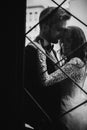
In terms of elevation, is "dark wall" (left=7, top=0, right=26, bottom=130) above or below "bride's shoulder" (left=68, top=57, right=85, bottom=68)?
above

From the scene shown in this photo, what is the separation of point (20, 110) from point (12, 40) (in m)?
0.27

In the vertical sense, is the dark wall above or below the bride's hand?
above

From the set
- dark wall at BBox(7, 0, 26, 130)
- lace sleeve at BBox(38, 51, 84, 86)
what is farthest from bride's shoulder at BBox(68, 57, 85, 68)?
dark wall at BBox(7, 0, 26, 130)

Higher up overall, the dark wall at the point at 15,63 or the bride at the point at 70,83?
the dark wall at the point at 15,63

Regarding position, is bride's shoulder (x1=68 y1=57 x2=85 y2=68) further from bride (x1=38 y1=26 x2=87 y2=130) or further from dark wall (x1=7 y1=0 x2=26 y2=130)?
→ dark wall (x1=7 y1=0 x2=26 y2=130)

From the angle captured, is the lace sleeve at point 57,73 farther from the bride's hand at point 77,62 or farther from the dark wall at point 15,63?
the dark wall at point 15,63

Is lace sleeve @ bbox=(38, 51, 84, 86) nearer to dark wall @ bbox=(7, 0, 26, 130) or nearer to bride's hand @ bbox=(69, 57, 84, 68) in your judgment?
bride's hand @ bbox=(69, 57, 84, 68)

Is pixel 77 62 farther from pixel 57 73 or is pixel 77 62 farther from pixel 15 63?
pixel 15 63

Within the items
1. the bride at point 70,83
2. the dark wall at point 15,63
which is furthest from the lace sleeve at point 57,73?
the dark wall at point 15,63

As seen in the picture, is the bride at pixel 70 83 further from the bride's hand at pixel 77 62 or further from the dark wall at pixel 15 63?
the dark wall at pixel 15 63

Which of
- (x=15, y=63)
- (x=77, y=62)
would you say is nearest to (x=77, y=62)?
(x=77, y=62)

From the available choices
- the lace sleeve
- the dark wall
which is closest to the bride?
the lace sleeve

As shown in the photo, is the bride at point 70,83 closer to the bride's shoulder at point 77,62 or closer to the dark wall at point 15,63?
the bride's shoulder at point 77,62

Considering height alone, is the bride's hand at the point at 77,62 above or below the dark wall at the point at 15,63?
below
